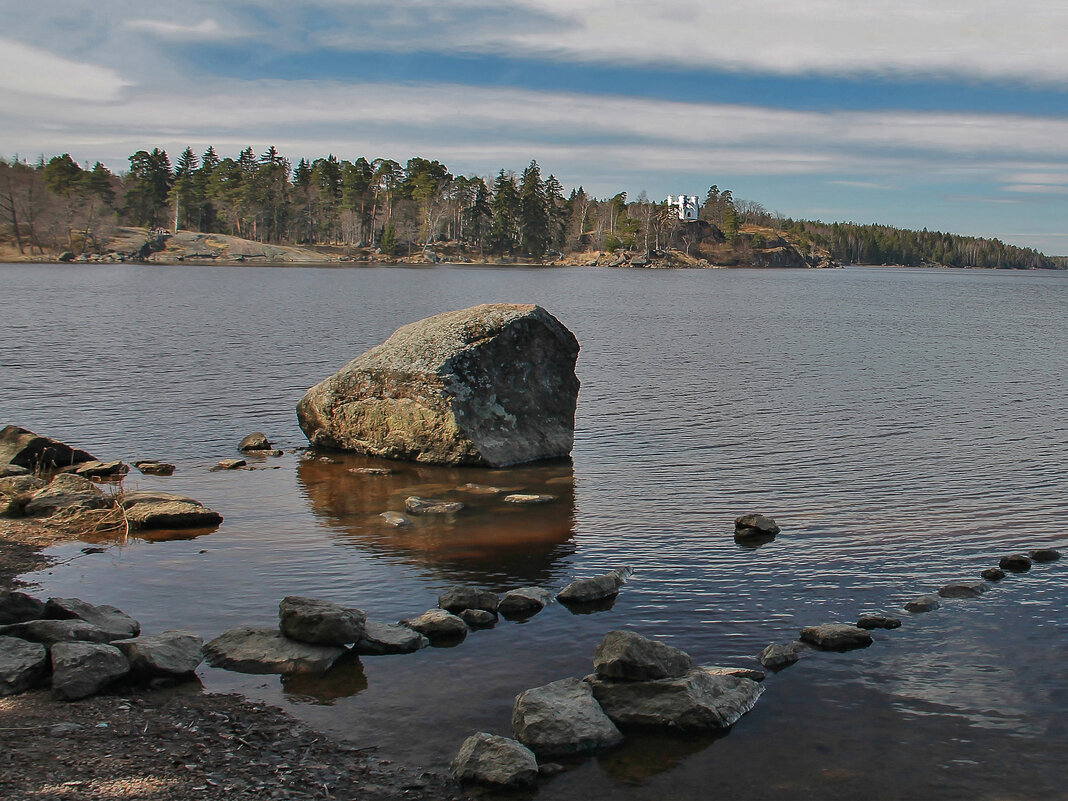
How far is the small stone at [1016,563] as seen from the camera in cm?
1555

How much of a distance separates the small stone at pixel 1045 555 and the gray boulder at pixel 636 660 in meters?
8.60

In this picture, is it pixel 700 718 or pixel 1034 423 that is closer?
pixel 700 718

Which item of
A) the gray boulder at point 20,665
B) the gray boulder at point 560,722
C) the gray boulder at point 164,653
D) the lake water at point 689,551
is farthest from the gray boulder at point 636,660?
the gray boulder at point 20,665

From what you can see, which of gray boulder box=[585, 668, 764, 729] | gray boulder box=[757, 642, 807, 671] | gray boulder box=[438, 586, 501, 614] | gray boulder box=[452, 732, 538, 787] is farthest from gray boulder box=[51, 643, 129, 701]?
gray boulder box=[757, 642, 807, 671]

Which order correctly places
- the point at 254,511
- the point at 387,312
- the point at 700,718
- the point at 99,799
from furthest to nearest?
the point at 387,312, the point at 254,511, the point at 700,718, the point at 99,799

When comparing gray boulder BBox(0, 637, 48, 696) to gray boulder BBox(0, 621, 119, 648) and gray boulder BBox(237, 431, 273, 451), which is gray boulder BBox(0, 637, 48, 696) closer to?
gray boulder BBox(0, 621, 119, 648)

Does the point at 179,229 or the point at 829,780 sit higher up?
the point at 179,229

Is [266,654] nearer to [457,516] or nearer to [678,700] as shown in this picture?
[678,700]

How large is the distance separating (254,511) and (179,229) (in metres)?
180

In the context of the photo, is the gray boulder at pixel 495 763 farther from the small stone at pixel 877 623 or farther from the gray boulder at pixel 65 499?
the gray boulder at pixel 65 499

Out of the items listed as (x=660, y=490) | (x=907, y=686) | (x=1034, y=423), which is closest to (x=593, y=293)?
(x=1034, y=423)

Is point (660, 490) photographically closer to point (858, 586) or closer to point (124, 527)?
point (858, 586)

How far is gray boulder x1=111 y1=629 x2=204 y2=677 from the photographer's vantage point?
10797 mm

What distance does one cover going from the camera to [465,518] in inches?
732
